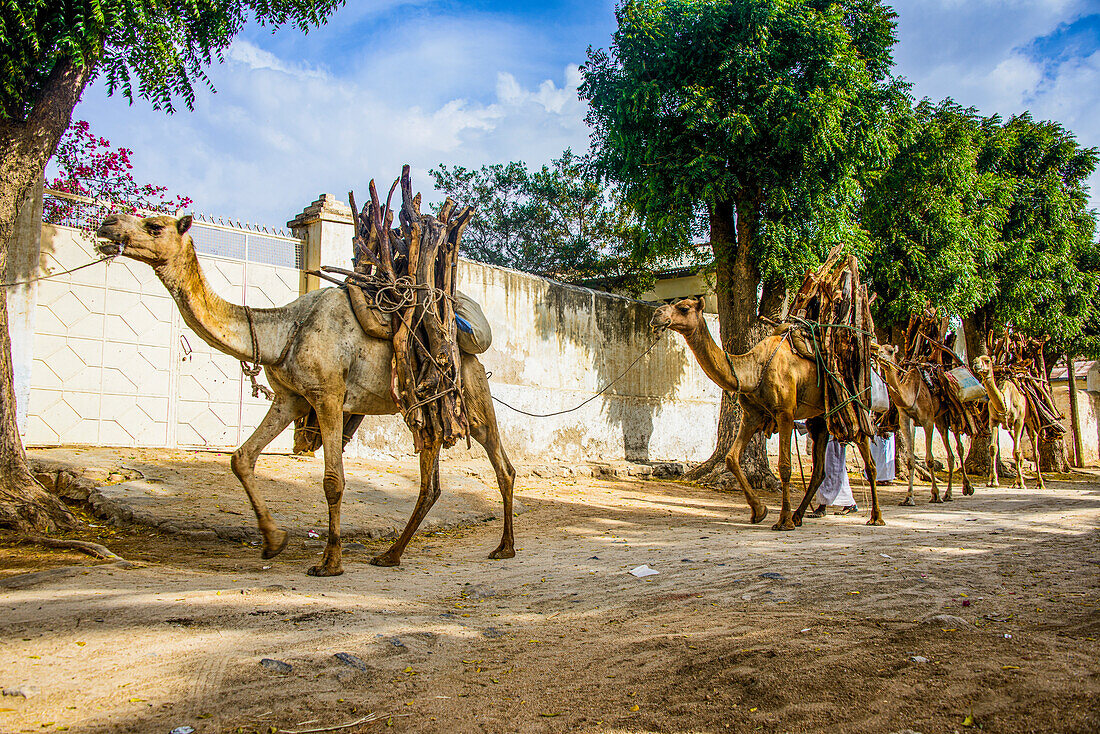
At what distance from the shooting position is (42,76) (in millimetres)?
7383

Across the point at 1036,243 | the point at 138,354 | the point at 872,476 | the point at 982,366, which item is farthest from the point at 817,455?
the point at 1036,243

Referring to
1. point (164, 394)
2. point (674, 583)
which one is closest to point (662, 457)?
point (164, 394)

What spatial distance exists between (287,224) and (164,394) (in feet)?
11.3

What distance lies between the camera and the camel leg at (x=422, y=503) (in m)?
6.54

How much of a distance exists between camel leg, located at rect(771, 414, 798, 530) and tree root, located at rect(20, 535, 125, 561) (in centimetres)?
666

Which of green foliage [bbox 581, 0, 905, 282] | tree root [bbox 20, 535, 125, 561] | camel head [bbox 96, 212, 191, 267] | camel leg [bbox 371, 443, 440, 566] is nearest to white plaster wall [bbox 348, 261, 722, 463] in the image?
green foliage [bbox 581, 0, 905, 282]

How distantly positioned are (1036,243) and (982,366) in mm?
8162

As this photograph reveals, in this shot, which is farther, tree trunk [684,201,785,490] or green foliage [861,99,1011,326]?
green foliage [861,99,1011,326]

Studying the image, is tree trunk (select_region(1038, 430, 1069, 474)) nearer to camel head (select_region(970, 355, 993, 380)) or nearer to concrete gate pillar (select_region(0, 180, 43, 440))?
camel head (select_region(970, 355, 993, 380))

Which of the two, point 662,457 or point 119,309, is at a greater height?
point 119,309

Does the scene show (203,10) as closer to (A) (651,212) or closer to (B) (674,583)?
(B) (674,583)

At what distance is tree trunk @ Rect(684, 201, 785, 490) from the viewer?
14.5m

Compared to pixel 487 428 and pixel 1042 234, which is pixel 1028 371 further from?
pixel 487 428

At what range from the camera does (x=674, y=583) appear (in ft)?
18.3
